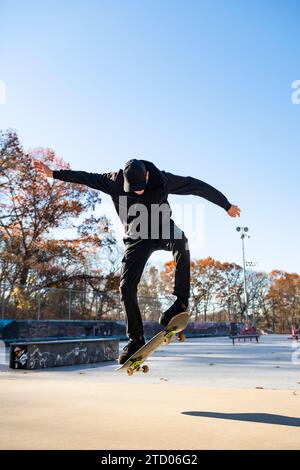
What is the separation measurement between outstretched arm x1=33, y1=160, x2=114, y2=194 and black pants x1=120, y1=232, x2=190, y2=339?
697mm

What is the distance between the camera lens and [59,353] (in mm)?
10992

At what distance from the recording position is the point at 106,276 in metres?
32.0

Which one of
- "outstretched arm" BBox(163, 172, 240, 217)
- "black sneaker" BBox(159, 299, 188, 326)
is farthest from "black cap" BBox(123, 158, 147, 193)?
"black sneaker" BBox(159, 299, 188, 326)

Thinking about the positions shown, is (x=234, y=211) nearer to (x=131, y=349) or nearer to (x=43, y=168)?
(x=131, y=349)

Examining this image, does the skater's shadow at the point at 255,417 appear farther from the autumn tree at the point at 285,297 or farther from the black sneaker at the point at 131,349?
the autumn tree at the point at 285,297

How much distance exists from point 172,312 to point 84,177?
177 cm

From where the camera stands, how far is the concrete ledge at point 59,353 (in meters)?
10.3

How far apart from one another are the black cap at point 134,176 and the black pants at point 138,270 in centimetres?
65

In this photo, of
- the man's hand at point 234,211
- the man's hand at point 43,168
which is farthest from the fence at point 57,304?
the man's hand at point 234,211

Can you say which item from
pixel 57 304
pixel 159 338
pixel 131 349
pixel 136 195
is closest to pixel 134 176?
pixel 136 195

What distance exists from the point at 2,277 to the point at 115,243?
8.86 meters

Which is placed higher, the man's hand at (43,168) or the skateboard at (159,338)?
the man's hand at (43,168)

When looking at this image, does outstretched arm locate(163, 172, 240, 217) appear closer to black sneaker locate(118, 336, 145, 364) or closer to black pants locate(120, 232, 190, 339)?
black pants locate(120, 232, 190, 339)

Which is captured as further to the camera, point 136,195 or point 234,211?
point 234,211
